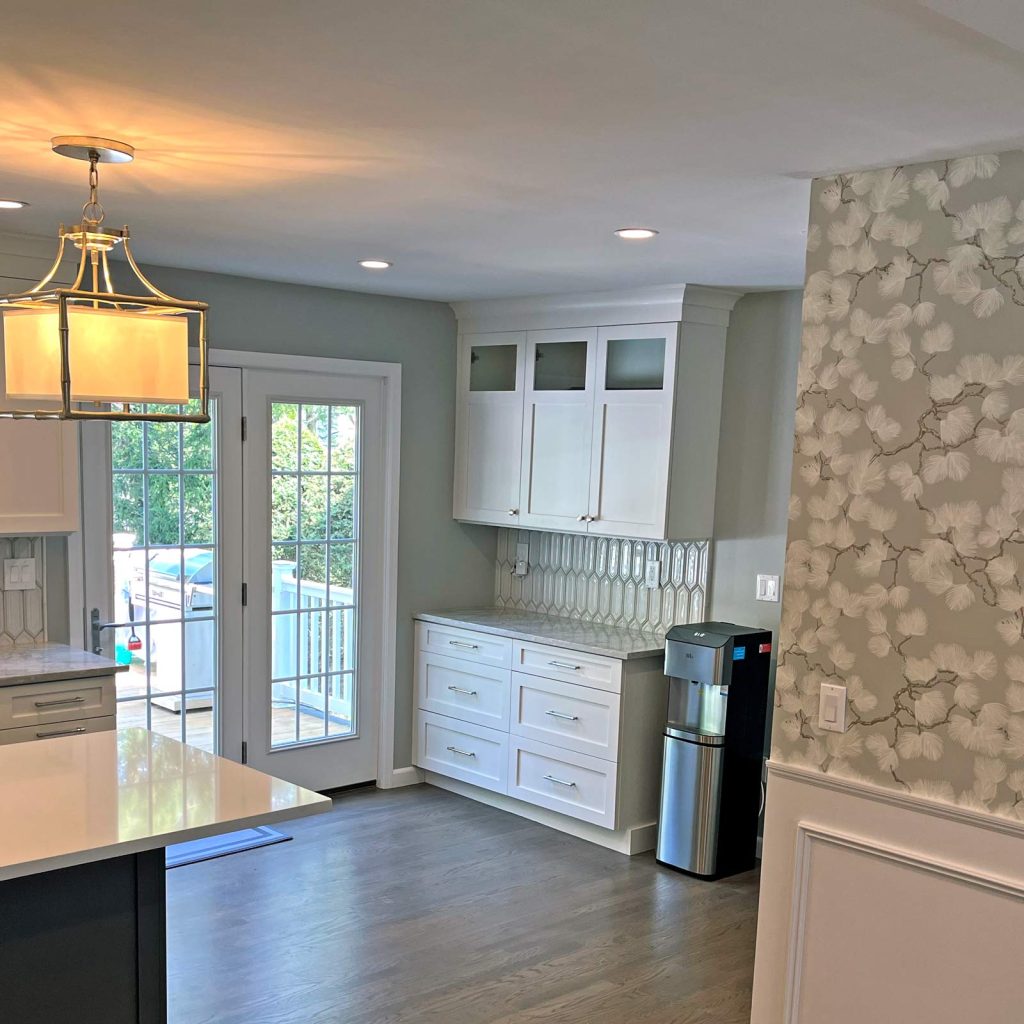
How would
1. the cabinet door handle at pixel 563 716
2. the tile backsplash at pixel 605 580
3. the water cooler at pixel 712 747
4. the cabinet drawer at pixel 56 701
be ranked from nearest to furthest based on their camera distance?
the cabinet drawer at pixel 56 701 → the water cooler at pixel 712 747 → the cabinet door handle at pixel 563 716 → the tile backsplash at pixel 605 580

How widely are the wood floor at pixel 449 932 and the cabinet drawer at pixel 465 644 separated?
77cm

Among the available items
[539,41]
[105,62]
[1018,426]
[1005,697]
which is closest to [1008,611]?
[1005,697]

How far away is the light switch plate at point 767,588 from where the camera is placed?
4.61 m

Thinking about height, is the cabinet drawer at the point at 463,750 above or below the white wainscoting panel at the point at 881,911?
below

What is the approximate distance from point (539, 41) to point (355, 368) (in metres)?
3.49

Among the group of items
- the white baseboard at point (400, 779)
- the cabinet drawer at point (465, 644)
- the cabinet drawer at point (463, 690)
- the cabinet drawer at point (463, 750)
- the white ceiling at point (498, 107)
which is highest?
the white ceiling at point (498, 107)

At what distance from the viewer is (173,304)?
232 cm

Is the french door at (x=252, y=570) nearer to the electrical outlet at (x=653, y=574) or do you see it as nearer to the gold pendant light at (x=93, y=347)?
the electrical outlet at (x=653, y=574)

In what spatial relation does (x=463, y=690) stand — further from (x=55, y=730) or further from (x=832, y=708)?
(x=832, y=708)

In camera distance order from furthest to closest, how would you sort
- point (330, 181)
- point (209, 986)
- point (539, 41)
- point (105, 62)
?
point (209, 986)
point (330, 181)
point (105, 62)
point (539, 41)

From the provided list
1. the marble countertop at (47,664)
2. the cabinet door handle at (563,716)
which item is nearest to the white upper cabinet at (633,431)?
the cabinet door handle at (563,716)

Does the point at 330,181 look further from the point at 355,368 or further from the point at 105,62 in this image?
the point at 355,368

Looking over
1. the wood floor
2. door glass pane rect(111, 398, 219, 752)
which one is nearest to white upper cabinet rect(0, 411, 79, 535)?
door glass pane rect(111, 398, 219, 752)

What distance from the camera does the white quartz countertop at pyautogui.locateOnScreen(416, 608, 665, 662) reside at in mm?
4637
